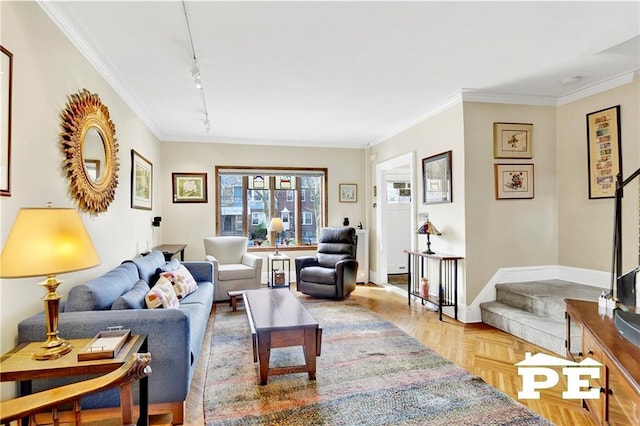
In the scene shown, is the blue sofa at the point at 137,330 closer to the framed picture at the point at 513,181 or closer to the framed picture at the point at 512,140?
the framed picture at the point at 513,181

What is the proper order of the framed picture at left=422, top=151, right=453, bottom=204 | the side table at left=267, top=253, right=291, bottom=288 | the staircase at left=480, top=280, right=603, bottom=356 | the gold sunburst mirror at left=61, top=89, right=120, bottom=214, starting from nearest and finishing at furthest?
the gold sunburst mirror at left=61, top=89, right=120, bottom=214, the staircase at left=480, top=280, right=603, bottom=356, the framed picture at left=422, top=151, right=453, bottom=204, the side table at left=267, top=253, right=291, bottom=288

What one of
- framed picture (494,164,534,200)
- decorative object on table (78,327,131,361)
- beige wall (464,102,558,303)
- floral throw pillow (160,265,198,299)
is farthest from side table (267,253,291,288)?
decorative object on table (78,327,131,361)

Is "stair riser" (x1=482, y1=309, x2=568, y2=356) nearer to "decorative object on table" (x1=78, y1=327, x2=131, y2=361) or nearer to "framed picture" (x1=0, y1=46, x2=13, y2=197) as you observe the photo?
"decorative object on table" (x1=78, y1=327, x2=131, y2=361)

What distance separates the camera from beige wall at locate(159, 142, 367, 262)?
5945 millimetres

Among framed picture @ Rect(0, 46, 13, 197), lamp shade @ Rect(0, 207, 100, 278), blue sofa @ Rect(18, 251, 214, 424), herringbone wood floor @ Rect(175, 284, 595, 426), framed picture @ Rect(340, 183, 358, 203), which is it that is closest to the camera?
lamp shade @ Rect(0, 207, 100, 278)

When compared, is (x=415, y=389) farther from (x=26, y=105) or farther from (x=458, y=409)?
(x=26, y=105)

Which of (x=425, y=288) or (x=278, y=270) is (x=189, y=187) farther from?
(x=425, y=288)

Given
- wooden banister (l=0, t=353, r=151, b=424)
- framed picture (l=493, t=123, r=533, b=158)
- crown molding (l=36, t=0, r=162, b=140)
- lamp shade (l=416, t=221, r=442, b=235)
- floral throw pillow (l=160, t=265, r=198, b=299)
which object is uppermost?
crown molding (l=36, t=0, r=162, b=140)

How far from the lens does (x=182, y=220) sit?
598 centimetres

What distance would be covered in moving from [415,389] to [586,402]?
103cm

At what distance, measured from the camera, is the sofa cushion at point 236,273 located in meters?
4.89

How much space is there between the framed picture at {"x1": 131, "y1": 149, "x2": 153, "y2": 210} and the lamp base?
2607mm

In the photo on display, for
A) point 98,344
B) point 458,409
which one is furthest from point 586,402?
point 98,344

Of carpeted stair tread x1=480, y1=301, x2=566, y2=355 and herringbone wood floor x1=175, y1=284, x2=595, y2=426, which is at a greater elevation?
carpeted stair tread x1=480, y1=301, x2=566, y2=355
